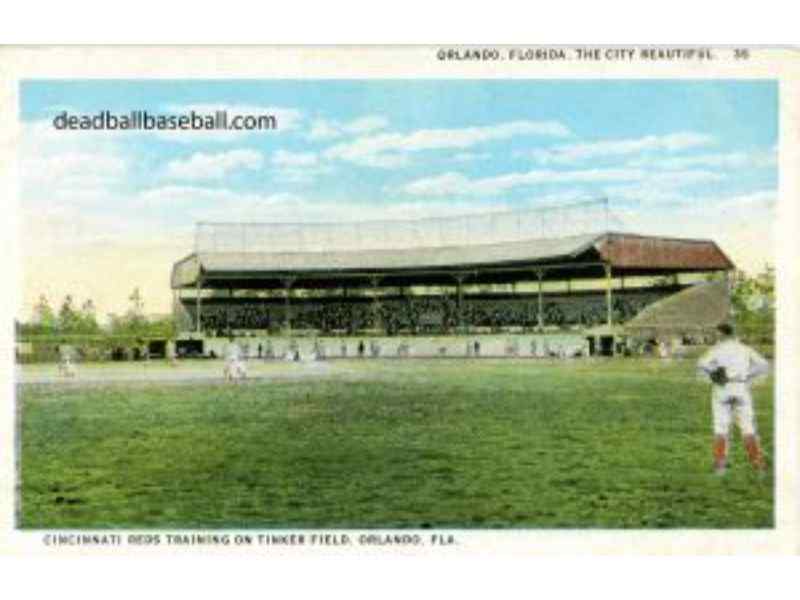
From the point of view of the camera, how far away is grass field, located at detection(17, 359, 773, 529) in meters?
9.73

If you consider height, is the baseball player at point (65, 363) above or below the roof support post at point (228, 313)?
below

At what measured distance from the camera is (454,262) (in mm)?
12141

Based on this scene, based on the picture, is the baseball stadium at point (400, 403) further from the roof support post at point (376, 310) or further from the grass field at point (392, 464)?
the roof support post at point (376, 310)

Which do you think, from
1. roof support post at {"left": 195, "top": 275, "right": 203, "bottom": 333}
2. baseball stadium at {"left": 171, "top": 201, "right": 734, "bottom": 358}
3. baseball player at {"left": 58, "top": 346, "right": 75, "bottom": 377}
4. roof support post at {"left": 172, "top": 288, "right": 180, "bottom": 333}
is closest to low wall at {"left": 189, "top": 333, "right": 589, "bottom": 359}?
baseball stadium at {"left": 171, "top": 201, "right": 734, "bottom": 358}

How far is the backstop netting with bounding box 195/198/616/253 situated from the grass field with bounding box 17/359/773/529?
138 cm

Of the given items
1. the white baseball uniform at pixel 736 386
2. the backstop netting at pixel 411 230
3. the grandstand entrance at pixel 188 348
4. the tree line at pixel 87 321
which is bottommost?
the white baseball uniform at pixel 736 386

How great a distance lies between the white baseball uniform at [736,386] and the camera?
9.94 m

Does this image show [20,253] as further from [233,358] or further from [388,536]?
[388,536]

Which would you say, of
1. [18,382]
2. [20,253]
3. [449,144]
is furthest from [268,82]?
[18,382]

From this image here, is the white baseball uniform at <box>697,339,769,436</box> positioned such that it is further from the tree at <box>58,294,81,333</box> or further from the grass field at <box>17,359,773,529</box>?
the tree at <box>58,294,81,333</box>

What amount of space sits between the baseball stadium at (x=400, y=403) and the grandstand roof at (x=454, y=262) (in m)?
0.03

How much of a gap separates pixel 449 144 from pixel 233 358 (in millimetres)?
3388

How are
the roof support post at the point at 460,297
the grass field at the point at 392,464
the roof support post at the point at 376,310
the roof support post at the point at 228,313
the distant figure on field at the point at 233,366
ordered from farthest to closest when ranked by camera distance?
the roof support post at the point at 376,310 < the roof support post at the point at 460,297 < the roof support post at the point at 228,313 < the distant figure on field at the point at 233,366 < the grass field at the point at 392,464

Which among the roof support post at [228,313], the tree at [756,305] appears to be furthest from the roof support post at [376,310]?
the tree at [756,305]
